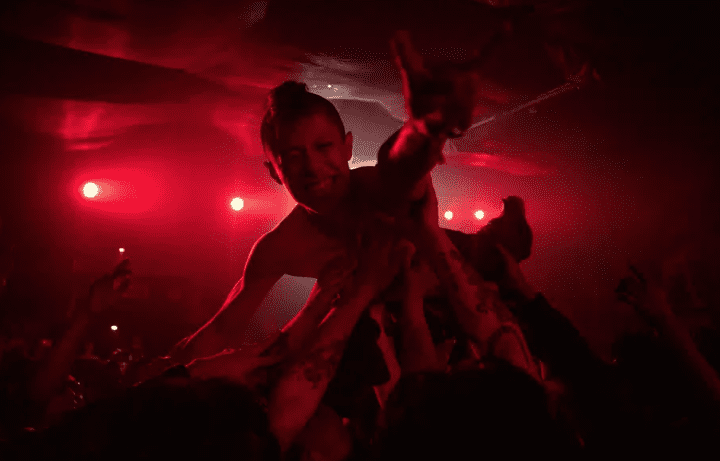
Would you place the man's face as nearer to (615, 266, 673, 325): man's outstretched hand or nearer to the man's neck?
the man's neck

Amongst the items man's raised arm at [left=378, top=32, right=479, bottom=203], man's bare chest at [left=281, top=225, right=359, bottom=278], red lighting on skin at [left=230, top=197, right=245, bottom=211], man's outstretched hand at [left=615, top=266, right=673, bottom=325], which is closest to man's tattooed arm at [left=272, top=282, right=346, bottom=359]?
man's bare chest at [left=281, top=225, right=359, bottom=278]

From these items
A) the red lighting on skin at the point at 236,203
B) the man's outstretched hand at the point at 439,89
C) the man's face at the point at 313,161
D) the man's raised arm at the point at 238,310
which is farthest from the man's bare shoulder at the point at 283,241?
the red lighting on skin at the point at 236,203

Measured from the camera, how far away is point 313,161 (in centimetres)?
220

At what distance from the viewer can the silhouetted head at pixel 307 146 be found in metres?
2.18

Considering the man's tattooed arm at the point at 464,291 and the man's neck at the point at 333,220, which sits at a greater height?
the man's neck at the point at 333,220

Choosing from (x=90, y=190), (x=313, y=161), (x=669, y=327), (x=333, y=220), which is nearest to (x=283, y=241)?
(x=333, y=220)

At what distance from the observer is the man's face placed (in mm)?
2180

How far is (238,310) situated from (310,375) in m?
1.01

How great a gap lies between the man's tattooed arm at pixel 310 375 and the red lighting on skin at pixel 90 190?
430 centimetres

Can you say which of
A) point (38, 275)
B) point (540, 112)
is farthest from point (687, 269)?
point (38, 275)

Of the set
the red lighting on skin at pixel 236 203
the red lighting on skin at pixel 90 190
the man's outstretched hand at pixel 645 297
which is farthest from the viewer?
the red lighting on skin at pixel 236 203

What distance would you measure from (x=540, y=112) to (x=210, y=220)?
440cm

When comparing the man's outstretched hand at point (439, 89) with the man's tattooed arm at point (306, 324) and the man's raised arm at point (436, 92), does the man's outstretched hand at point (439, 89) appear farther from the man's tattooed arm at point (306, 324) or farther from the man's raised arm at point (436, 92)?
the man's tattooed arm at point (306, 324)

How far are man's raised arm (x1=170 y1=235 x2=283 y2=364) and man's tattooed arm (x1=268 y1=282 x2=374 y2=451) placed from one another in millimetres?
741
